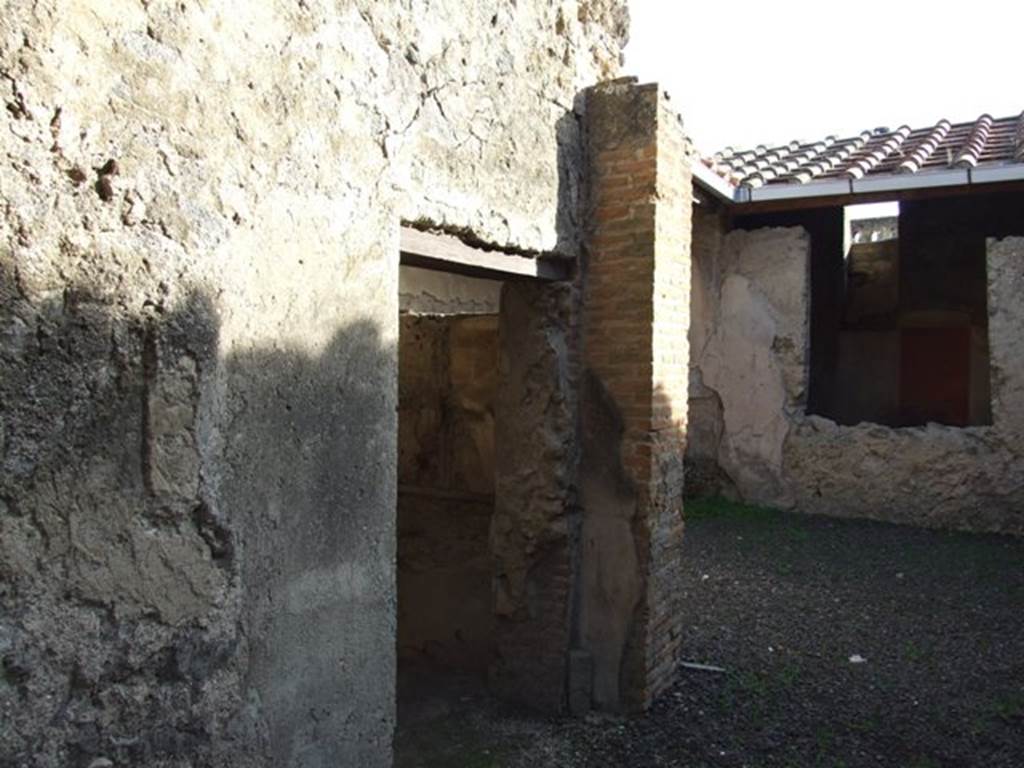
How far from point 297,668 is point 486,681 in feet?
6.98

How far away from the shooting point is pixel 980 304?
1074 cm

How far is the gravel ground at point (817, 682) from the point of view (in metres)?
3.75

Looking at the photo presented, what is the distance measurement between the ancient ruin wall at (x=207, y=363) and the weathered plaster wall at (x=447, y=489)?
1.71 metres

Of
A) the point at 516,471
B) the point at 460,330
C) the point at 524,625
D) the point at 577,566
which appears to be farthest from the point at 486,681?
the point at 460,330

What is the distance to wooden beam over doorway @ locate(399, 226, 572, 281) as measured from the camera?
3033 millimetres

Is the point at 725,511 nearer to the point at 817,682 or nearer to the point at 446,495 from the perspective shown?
the point at 817,682

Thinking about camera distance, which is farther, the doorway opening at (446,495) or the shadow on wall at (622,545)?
the doorway opening at (446,495)

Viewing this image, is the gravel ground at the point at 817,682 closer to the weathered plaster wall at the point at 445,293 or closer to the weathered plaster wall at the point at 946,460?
the weathered plaster wall at the point at 946,460

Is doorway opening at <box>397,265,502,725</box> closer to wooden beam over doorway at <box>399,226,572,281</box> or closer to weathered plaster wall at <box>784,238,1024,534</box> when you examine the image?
wooden beam over doorway at <box>399,226,572,281</box>

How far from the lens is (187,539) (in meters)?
2.16

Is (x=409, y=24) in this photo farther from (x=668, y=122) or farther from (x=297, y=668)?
(x=297, y=668)

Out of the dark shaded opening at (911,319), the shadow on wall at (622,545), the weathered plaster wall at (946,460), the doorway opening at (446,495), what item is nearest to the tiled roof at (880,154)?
the dark shaded opening at (911,319)

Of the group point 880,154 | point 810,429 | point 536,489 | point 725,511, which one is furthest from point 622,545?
point 880,154

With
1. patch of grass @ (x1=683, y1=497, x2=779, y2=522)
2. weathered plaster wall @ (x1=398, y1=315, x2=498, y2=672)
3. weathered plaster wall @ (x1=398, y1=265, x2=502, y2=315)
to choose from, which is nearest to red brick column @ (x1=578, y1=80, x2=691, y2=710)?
weathered plaster wall @ (x1=398, y1=315, x2=498, y2=672)
